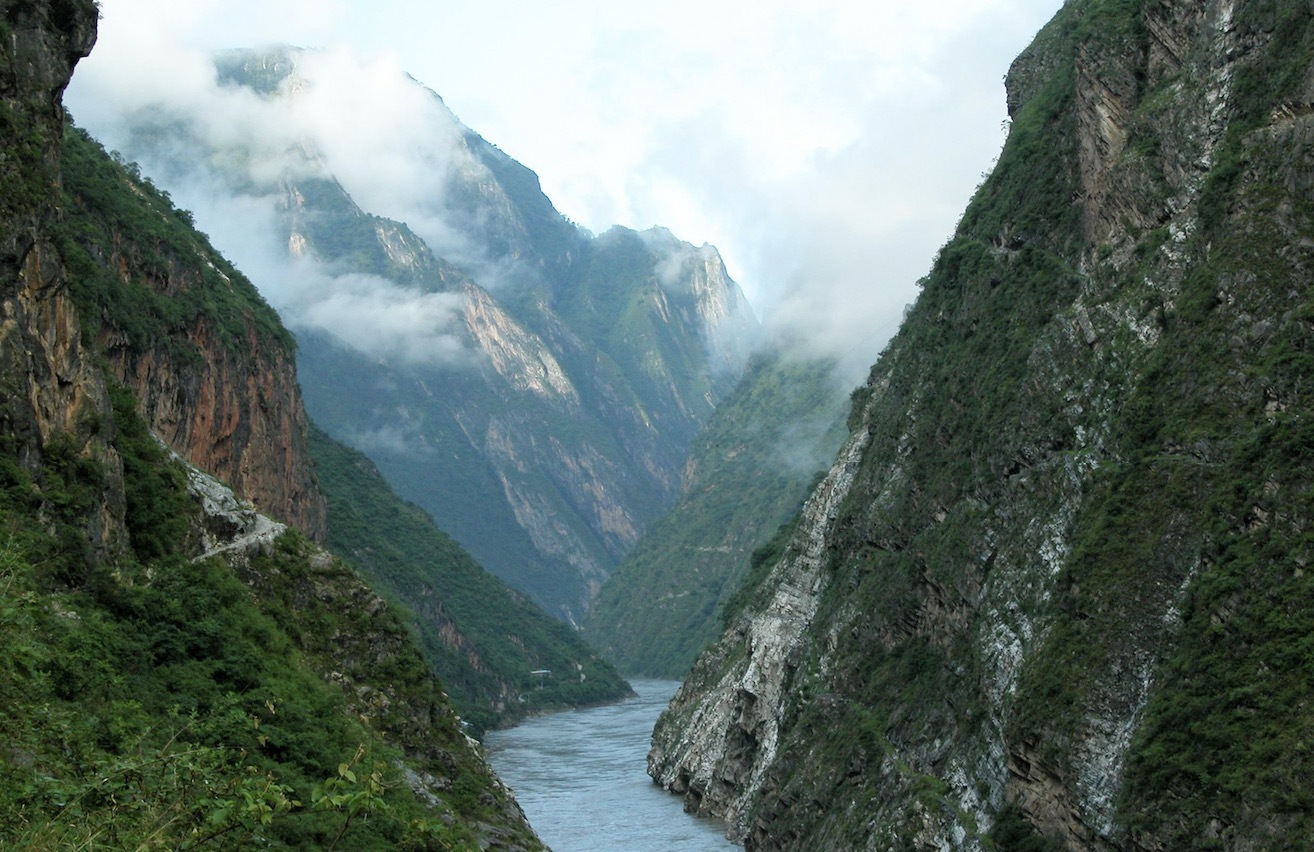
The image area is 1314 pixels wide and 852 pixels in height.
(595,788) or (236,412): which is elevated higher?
(236,412)

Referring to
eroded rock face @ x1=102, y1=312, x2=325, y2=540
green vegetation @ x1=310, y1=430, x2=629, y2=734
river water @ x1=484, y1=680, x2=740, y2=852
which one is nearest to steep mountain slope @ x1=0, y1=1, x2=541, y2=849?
eroded rock face @ x1=102, y1=312, x2=325, y2=540

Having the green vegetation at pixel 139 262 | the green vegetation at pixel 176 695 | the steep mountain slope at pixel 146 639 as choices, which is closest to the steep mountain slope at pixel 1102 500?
the steep mountain slope at pixel 146 639

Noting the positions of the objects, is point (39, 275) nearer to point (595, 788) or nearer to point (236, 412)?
point (236, 412)

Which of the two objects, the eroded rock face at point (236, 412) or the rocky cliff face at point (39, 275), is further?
the eroded rock face at point (236, 412)

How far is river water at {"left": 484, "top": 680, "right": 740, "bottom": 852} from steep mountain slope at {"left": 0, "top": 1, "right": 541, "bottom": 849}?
38779mm

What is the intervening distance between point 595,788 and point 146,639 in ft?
249

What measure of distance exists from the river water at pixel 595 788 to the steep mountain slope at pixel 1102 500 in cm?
961

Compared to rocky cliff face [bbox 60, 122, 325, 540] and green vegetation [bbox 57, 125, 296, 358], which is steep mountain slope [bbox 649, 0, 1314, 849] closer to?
rocky cliff face [bbox 60, 122, 325, 540]

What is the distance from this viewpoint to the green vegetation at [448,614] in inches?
5910

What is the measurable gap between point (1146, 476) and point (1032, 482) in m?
7.90

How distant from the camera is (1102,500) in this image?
4438 cm

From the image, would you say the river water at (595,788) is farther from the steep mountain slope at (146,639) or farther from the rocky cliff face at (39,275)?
the rocky cliff face at (39,275)

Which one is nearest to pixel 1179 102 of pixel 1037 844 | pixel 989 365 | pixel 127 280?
pixel 989 365

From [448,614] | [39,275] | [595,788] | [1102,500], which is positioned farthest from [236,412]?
[448,614]
